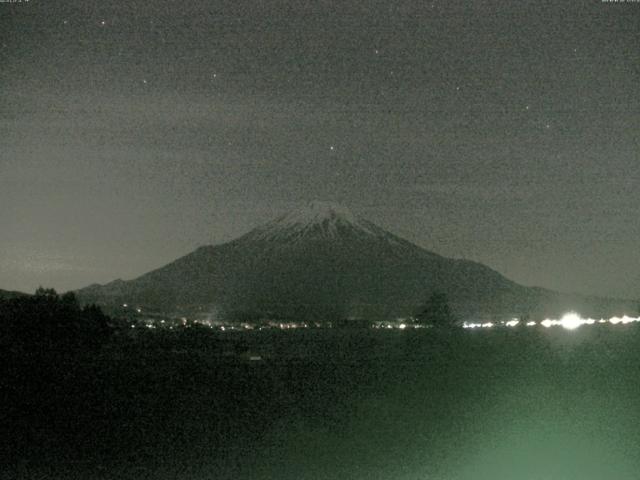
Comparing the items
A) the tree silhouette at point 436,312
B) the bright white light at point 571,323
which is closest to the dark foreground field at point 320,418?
the bright white light at point 571,323

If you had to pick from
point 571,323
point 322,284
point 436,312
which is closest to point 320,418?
point 571,323

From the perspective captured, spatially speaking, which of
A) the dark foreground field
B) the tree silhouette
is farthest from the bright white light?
the dark foreground field

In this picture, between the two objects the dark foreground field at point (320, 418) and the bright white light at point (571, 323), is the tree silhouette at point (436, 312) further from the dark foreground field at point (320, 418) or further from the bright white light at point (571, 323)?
the dark foreground field at point (320, 418)

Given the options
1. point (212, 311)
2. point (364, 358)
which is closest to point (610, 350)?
point (364, 358)

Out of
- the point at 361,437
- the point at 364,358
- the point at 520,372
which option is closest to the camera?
the point at 361,437

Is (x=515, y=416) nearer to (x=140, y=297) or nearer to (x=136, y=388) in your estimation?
(x=136, y=388)

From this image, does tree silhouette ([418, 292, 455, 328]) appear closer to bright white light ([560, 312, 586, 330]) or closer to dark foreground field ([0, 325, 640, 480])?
bright white light ([560, 312, 586, 330])

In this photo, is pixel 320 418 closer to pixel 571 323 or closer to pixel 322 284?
pixel 571 323
